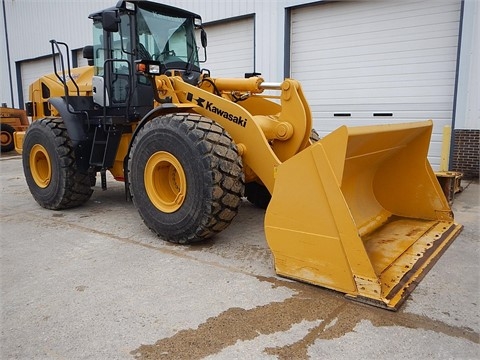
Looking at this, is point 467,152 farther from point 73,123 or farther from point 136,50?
point 73,123

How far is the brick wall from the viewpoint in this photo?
7539mm

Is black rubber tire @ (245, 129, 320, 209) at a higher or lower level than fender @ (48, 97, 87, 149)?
lower

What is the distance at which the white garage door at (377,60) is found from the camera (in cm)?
783

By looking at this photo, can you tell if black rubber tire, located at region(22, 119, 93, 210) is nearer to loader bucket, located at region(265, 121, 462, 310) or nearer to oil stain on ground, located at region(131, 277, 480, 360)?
loader bucket, located at region(265, 121, 462, 310)

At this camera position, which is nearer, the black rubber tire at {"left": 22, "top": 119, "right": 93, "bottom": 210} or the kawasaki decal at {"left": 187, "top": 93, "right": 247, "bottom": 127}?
the kawasaki decal at {"left": 187, "top": 93, "right": 247, "bottom": 127}

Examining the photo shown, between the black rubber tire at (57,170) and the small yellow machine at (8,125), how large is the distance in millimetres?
9714

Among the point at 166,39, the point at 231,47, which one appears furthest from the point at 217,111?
the point at 231,47

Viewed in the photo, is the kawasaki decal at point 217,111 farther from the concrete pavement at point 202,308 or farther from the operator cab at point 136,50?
the concrete pavement at point 202,308

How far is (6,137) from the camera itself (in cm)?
1418

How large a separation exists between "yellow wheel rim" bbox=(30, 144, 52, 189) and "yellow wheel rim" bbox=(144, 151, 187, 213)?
2.16 metres

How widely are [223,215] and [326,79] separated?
6.47m

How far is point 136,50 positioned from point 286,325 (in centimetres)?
356

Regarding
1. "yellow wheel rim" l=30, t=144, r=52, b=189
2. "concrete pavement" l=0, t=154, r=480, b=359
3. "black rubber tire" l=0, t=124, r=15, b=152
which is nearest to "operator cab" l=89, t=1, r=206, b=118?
"yellow wheel rim" l=30, t=144, r=52, b=189

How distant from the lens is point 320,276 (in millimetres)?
3010
